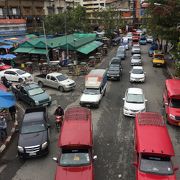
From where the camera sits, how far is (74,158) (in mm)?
13664

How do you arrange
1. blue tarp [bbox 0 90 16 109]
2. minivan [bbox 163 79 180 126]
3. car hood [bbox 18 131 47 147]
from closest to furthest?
1. car hood [bbox 18 131 47 147]
2. blue tarp [bbox 0 90 16 109]
3. minivan [bbox 163 79 180 126]

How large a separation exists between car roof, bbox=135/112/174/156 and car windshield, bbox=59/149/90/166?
263 centimetres

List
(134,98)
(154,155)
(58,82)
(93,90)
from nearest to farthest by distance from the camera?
(154,155), (134,98), (93,90), (58,82)

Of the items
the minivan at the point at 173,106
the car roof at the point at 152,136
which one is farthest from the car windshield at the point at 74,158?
the minivan at the point at 173,106

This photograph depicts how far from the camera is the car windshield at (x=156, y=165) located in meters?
12.6

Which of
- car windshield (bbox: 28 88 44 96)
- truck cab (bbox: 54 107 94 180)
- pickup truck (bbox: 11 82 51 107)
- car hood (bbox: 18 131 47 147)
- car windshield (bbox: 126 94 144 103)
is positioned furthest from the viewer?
car windshield (bbox: 28 88 44 96)

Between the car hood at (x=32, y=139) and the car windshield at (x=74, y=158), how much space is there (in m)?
2.84

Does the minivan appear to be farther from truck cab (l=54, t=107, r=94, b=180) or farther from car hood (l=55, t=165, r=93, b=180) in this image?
car hood (l=55, t=165, r=93, b=180)

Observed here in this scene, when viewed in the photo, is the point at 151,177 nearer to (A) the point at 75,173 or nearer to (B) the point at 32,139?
(A) the point at 75,173

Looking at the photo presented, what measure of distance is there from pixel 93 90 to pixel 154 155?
12882 mm

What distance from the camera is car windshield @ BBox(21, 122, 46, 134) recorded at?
56.5 feet

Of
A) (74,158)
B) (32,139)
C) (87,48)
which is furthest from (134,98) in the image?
(87,48)

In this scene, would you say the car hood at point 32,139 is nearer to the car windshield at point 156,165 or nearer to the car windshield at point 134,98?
the car windshield at point 156,165

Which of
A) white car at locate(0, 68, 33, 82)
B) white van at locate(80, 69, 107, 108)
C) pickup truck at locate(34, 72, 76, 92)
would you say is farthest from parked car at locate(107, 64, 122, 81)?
white car at locate(0, 68, 33, 82)
